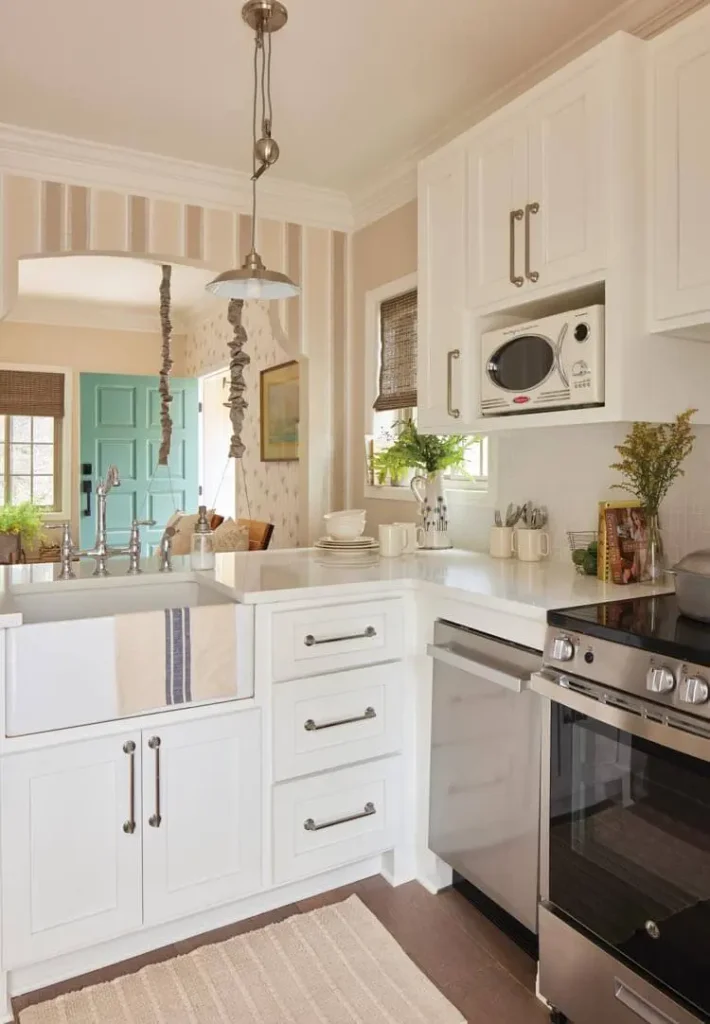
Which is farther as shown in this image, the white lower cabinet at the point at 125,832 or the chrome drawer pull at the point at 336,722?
the chrome drawer pull at the point at 336,722

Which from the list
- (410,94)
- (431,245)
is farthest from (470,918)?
(410,94)

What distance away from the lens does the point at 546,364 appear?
6.78ft

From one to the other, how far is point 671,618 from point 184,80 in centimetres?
232

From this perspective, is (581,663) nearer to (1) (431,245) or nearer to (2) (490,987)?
(2) (490,987)

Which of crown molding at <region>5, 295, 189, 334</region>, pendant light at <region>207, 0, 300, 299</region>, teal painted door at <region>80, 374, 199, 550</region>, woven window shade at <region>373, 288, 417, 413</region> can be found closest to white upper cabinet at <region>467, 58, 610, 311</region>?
Result: pendant light at <region>207, 0, 300, 299</region>

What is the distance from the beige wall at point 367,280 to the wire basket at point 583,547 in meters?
0.99

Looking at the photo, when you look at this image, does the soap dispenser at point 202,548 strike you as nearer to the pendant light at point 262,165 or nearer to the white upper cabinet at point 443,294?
the pendant light at point 262,165

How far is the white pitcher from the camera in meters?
2.86

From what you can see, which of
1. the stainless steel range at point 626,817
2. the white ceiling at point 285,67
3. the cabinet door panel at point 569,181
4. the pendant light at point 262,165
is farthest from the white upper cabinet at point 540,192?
the stainless steel range at point 626,817

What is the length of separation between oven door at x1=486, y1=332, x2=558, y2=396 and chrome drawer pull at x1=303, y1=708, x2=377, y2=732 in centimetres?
106

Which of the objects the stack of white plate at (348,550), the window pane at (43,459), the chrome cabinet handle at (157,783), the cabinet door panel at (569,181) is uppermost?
the cabinet door panel at (569,181)

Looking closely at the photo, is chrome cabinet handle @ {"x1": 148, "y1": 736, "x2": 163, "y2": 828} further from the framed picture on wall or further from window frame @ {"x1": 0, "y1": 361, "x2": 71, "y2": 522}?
window frame @ {"x1": 0, "y1": 361, "x2": 71, "y2": 522}

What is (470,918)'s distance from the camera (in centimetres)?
201

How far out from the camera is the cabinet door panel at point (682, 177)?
1696 mm
